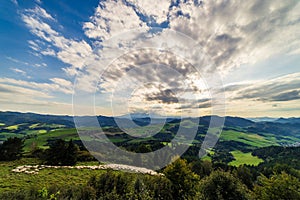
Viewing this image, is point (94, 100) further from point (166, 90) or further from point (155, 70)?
point (166, 90)

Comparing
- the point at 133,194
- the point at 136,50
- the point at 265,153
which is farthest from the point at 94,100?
the point at 265,153

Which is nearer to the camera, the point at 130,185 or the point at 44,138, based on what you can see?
the point at 130,185

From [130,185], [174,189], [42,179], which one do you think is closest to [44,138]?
[42,179]

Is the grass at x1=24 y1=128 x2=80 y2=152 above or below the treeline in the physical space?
below

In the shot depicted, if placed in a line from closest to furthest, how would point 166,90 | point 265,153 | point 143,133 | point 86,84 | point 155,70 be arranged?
1. point 86,84
2. point 155,70
3. point 166,90
4. point 143,133
5. point 265,153

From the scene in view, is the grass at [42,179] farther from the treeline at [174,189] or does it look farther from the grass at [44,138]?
the grass at [44,138]

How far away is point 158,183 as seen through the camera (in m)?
19.5

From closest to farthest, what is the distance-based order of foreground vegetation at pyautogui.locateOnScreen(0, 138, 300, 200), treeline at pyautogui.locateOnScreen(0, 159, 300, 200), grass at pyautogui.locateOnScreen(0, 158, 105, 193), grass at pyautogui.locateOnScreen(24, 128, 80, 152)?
1. treeline at pyautogui.locateOnScreen(0, 159, 300, 200)
2. foreground vegetation at pyautogui.locateOnScreen(0, 138, 300, 200)
3. grass at pyautogui.locateOnScreen(0, 158, 105, 193)
4. grass at pyautogui.locateOnScreen(24, 128, 80, 152)

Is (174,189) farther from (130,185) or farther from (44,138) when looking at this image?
(44,138)

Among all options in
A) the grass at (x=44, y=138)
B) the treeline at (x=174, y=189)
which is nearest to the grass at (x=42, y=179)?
the treeline at (x=174, y=189)

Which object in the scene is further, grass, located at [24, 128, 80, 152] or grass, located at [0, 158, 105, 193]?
grass, located at [24, 128, 80, 152]

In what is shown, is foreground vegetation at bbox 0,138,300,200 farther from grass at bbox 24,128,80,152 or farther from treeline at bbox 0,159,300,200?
grass at bbox 24,128,80,152

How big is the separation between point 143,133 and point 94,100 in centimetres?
3434

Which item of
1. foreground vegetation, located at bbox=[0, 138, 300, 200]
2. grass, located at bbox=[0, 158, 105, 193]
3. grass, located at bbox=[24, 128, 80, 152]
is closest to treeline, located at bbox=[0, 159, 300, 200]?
foreground vegetation, located at bbox=[0, 138, 300, 200]
